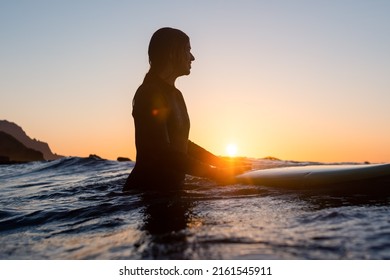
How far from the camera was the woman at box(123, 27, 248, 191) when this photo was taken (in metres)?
3.48

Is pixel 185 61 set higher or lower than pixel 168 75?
higher

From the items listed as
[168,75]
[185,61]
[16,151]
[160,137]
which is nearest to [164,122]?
[160,137]

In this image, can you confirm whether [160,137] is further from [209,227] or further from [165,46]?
[209,227]

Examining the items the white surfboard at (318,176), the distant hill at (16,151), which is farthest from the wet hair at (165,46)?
the distant hill at (16,151)

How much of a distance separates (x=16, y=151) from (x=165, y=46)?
4573 centimetres

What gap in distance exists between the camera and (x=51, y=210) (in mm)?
3914

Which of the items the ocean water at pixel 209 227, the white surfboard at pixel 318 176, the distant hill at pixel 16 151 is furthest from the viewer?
the distant hill at pixel 16 151

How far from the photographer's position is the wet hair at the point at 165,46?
377 cm

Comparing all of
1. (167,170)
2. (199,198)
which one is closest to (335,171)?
(199,198)

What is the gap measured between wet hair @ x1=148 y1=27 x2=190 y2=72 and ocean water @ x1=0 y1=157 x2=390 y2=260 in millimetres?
1359

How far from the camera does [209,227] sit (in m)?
2.40

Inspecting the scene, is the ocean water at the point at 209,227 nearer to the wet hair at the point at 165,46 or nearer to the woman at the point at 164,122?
the woman at the point at 164,122
